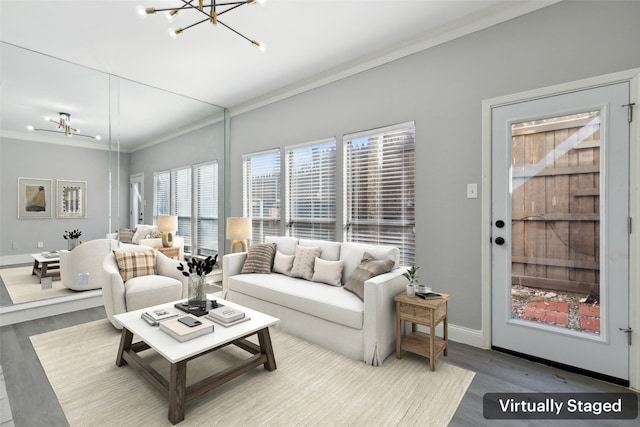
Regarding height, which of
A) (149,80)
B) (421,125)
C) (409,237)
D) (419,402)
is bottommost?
(419,402)

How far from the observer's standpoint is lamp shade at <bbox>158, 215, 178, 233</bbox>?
15.0 ft

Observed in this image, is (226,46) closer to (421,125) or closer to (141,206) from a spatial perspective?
(421,125)

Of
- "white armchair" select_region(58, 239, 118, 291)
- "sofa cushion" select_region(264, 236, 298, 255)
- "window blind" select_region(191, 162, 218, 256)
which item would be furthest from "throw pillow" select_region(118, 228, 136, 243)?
"sofa cushion" select_region(264, 236, 298, 255)

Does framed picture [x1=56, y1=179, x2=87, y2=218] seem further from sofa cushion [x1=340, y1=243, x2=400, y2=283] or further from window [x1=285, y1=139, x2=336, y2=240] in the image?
sofa cushion [x1=340, y1=243, x2=400, y2=283]

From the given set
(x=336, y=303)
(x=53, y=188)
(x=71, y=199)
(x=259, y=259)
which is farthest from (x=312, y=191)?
(x=53, y=188)

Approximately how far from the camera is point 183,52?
3318 mm

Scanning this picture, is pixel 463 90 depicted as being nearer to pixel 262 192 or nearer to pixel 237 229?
pixel 262 192

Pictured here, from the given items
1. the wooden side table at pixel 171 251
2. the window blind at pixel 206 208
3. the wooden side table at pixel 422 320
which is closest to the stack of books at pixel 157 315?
the wooden side table at pixel 422 320

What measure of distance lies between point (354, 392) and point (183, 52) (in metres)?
3.74

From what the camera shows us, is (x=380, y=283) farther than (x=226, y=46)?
No

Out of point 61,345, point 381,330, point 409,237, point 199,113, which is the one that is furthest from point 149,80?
point 381,330

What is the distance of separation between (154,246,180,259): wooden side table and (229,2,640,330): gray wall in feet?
10.6

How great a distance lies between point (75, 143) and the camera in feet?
11.8

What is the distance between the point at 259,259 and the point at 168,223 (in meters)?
2.03
